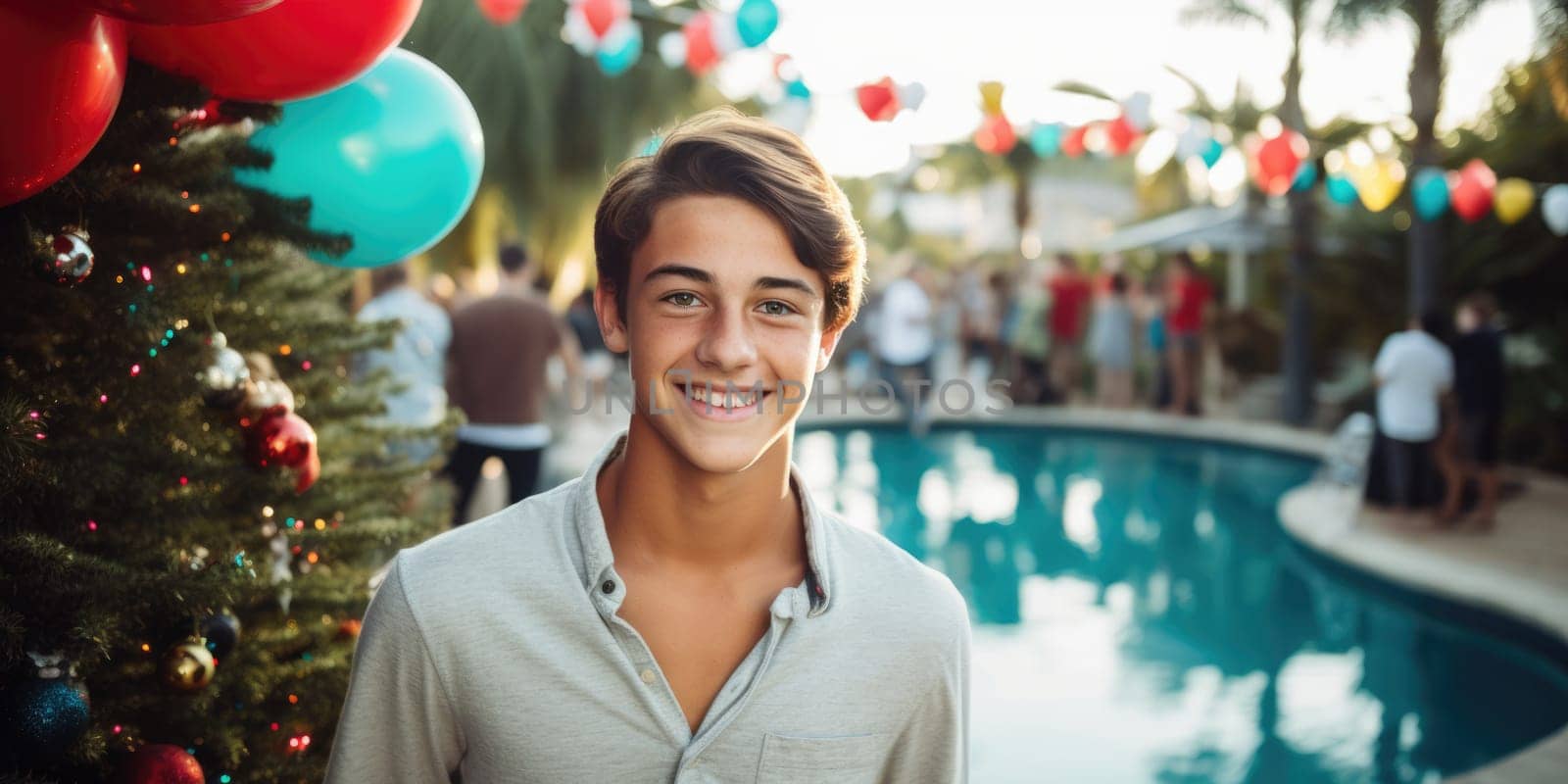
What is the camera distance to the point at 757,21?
7.46 m

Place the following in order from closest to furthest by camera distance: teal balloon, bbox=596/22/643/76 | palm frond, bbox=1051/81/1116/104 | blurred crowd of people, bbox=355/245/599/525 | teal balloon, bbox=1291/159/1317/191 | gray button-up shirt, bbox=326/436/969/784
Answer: gray button-up shirt, bbox=326/436/969/784, blurred crowd of people, bbox=355/245/599/525, teal balloon, bbox=596/22/643/76, teal balloon, bbox=1291/159/1317/191, palm frond, bbox=1051/81/1116/104

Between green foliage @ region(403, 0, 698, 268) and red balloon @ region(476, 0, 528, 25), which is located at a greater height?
green foliage @ region(403, 0, 698, 268)

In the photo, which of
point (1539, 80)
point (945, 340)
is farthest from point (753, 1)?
point (945, 340)

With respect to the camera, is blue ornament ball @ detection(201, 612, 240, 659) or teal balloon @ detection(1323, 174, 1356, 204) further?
teal balloon @ detection(1323, 174, 1356, 204)

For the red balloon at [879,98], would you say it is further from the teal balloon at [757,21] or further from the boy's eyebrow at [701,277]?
the boy's eyebrow at [701,277]

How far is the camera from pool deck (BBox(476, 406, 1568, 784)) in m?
4.84

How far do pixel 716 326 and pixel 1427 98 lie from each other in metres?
12.1

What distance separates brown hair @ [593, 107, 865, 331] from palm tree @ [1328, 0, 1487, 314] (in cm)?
1129

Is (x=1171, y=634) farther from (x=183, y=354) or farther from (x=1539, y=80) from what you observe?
(x=1539, y=80)

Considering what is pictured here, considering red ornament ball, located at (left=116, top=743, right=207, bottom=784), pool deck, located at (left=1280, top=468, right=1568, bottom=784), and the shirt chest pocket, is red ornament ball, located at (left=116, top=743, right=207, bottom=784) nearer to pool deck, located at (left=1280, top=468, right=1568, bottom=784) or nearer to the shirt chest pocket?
the shirt chest pocket

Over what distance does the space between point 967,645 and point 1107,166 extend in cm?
6872

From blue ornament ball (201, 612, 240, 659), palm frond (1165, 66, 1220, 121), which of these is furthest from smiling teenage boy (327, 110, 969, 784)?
palm frond (1165, 66, 1220, 121)

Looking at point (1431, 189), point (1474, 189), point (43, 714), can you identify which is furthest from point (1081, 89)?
point (43, 714)

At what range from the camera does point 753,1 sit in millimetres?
7383
